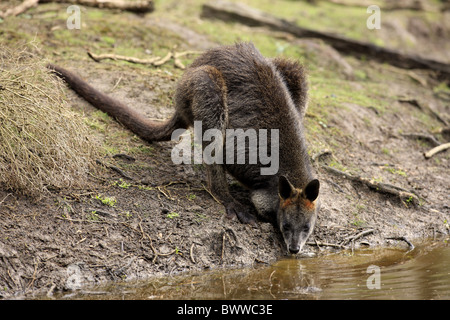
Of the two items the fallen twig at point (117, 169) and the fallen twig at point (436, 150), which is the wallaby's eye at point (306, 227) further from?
the fallen twig at point (436, 150)

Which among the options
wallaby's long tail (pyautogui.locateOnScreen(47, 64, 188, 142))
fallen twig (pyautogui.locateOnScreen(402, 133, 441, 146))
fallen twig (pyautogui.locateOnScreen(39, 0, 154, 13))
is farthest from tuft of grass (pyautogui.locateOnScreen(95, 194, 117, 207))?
fallen twig (pyautogui.locateOnScreen(39, 0, 154, 13))

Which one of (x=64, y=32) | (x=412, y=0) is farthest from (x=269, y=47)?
(x=412, y=0)

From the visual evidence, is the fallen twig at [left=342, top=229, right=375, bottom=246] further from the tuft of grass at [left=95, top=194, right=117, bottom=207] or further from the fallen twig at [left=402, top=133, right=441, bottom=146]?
the fallen twig at [left=402, top=133, right=441, bottom=146]

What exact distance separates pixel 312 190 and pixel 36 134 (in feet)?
11.1

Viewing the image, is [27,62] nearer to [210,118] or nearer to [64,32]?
[210,118]

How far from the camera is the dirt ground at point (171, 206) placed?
5.87 metres

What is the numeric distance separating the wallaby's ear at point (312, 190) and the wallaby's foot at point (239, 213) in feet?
2.73

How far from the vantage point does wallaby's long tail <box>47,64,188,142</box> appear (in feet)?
26.2

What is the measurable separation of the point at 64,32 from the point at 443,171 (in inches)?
306

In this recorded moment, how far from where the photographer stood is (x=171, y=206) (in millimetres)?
6957

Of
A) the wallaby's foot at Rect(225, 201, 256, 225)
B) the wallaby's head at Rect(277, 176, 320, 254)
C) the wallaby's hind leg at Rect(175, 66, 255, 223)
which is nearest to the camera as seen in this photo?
the wallaby's head at Rect(277, 176, 320, 254)

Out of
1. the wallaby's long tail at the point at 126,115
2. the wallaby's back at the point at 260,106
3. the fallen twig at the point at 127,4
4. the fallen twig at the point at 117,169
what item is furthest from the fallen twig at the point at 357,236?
the fallen twig at the point at 127,4

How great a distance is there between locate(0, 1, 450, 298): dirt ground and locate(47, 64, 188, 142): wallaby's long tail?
0.14 meters
